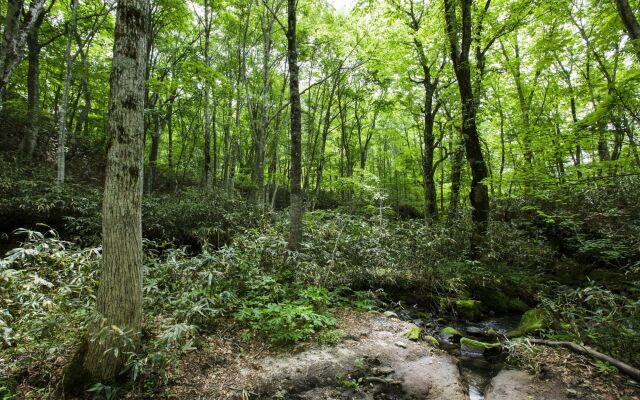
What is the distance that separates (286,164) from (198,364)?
29.1 meters

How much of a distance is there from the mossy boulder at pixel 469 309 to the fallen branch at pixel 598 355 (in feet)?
8.71

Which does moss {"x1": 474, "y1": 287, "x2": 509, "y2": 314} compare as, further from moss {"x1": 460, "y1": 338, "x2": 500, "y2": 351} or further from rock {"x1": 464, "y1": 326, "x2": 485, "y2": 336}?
moss {"x1": 460, "y1": 338, "x2": 500, "y2": 351}

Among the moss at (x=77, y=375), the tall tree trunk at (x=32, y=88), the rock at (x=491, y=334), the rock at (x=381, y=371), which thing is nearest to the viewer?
the moss at (x=77, y=375)

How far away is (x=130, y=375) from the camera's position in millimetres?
3645

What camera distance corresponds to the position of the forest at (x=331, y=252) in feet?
12.0

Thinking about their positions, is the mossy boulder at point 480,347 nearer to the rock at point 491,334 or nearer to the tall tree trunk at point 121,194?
the rock at point 491,334

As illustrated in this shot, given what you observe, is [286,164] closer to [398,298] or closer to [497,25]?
[497,25]

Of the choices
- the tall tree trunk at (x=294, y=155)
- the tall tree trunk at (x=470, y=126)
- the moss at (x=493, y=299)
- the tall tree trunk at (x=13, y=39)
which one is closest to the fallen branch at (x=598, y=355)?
the moss at (x=493, y=299)

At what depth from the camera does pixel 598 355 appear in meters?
4.07

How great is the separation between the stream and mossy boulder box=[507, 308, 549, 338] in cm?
36

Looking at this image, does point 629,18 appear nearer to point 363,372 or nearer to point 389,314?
point 389,314

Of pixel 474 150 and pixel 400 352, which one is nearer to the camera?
pixel 400 352

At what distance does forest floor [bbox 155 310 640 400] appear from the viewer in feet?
12.7

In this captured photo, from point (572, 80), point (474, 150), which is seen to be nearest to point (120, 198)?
point (474, 150)
